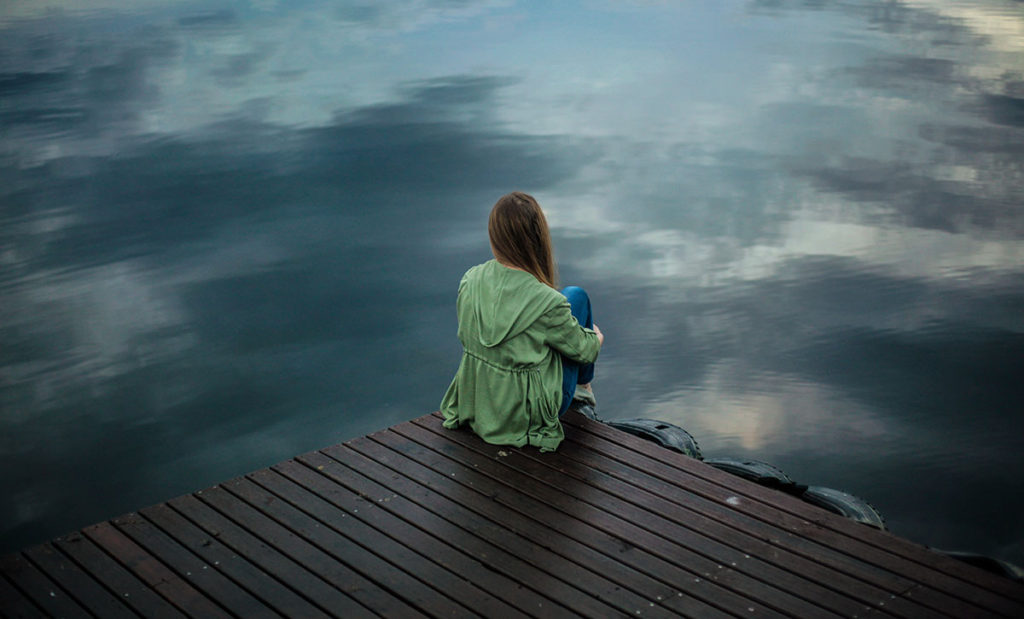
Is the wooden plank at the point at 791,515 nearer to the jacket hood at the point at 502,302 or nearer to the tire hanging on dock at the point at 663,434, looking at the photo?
the tire hanging on dock at the point at 663,434

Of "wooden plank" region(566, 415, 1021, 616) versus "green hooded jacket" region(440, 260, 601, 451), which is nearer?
"wooden plank" region(566, 415, 1021, 616)

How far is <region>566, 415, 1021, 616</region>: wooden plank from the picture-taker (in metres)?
3.05

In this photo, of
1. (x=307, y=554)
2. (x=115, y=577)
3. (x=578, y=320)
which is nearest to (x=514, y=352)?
(x=578, y=320)

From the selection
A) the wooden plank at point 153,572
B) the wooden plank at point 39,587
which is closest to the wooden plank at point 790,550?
the wooden plank at point 153,572

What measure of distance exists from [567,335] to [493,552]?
0.91 meters

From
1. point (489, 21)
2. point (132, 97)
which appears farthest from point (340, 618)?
point (489, 21)

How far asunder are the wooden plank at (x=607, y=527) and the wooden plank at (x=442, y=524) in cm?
24

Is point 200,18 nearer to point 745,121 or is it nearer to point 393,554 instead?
point 745,121

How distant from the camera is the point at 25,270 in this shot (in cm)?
844

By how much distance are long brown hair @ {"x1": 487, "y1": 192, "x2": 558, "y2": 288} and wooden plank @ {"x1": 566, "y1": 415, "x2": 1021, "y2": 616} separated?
0.72m

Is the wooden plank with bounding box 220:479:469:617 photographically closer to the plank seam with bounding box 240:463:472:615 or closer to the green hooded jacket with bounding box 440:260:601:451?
the plank seam with bounding box 240:463:472:615

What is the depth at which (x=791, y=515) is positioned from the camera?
3.50 meters

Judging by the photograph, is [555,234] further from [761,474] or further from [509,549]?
[509,549]

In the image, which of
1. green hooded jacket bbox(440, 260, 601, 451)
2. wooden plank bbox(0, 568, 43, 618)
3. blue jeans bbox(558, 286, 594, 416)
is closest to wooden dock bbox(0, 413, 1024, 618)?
wooden plank bbox(0, 568, 43, 618)
